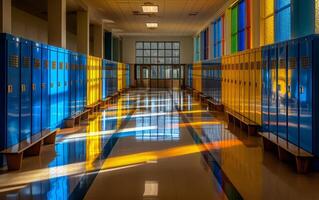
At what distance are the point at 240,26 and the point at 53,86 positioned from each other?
9.06 meters

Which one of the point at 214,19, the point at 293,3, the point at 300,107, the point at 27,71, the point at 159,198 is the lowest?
the point at 159,198

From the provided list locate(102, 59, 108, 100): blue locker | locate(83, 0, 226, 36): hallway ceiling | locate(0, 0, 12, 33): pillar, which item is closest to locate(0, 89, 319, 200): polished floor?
locate(0, 0, 12, 33): pillar

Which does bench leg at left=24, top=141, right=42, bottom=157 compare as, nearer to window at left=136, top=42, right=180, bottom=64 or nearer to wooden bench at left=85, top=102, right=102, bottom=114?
wooden bench at left=85, top=102, right=102, bottom=114

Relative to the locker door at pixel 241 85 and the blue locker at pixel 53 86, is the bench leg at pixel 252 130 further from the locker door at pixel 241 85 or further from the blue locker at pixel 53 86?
the blue locker at pixel 53 86

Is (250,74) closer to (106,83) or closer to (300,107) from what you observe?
(300,107)

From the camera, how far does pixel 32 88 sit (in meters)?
7.41

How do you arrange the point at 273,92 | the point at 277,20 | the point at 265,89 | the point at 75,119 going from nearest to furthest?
the point at 273,92
the point at 265,89
the point at 277,20
the point at 75,119

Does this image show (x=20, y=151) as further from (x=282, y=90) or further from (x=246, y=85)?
(x=246, y=85)

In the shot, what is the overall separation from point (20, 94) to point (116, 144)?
7.04 ft

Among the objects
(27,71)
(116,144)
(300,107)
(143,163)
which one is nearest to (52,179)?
(143,163)

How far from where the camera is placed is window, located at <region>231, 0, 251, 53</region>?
49.3 feet

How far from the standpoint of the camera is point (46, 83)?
28.1 feet

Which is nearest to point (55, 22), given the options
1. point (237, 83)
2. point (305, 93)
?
point (237, 83)

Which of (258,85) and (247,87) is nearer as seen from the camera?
(258,85)
